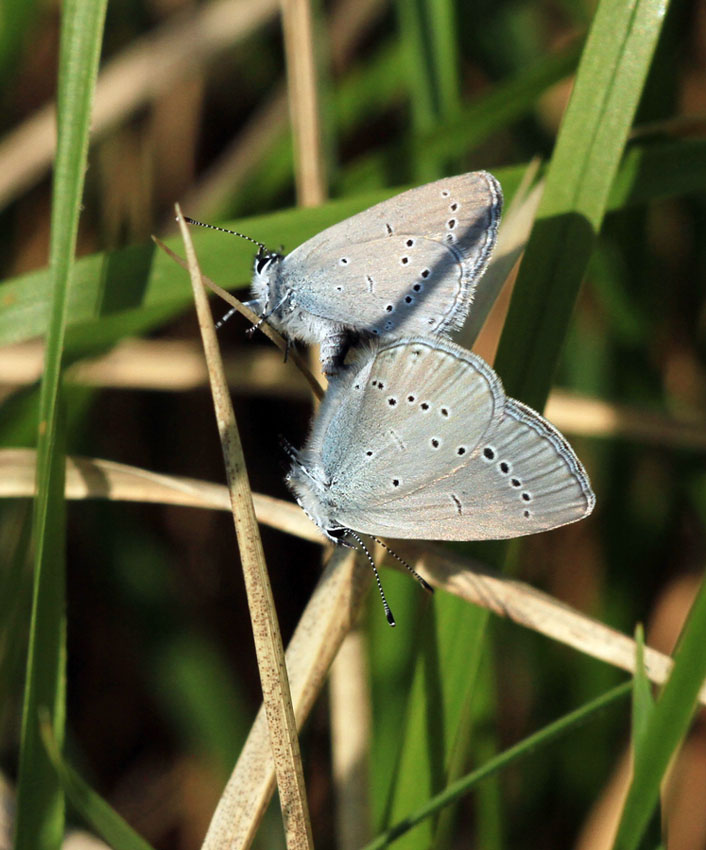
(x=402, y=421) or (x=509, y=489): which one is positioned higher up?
(x=402, y=421)

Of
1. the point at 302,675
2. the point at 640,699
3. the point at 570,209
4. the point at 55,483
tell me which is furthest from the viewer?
the point at 570,209

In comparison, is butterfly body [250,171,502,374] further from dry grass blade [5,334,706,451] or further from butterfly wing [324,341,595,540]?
dry grass blade [5,334,706,451]

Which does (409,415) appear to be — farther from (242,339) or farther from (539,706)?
(242,339)

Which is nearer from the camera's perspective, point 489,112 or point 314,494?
point 314,494

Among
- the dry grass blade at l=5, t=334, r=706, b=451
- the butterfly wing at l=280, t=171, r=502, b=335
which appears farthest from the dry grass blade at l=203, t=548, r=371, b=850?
the dry grass blade at l=5, t=334, r=706, b=451

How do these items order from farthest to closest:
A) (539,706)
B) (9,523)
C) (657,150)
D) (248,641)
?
(248,641), (539,706), (9,523), (657,150)

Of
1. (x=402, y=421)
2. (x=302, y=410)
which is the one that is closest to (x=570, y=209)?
(x=402, y=421)

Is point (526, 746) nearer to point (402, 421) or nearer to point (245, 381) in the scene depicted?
point (402, 421)

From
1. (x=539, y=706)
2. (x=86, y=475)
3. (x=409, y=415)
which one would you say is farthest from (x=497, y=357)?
(x=539, y=706)
